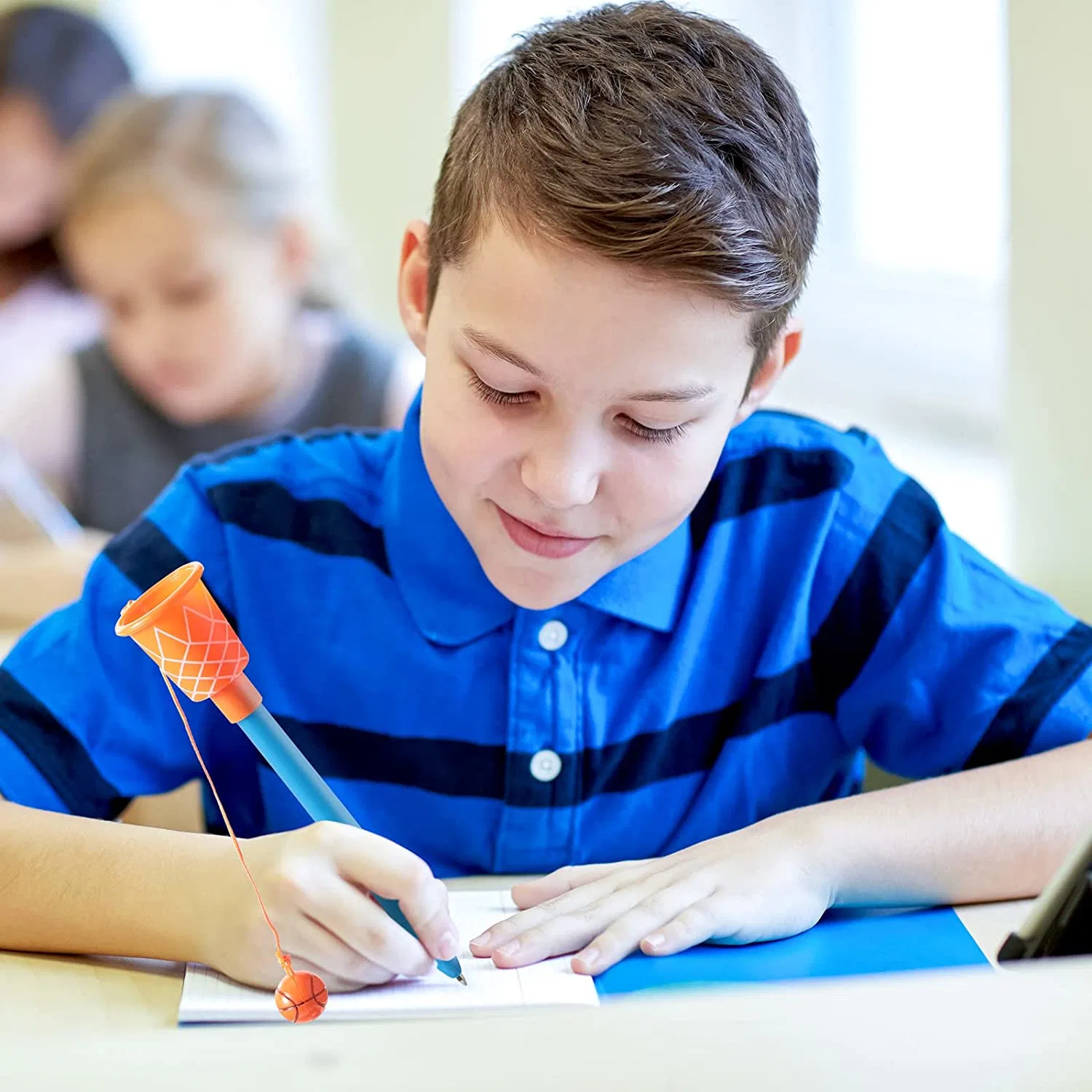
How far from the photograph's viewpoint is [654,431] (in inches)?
26.5

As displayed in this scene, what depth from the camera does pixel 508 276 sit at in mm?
650

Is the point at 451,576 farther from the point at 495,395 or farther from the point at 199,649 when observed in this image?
the point at 199,649

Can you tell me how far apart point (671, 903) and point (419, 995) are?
12 cm

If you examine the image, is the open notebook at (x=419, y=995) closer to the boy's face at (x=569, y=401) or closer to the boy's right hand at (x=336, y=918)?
the boy's right hand at (x=336, y=918)

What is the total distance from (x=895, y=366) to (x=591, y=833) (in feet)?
3.90

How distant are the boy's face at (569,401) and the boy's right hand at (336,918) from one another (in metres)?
0.17

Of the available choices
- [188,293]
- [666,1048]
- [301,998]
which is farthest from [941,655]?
[188,293]

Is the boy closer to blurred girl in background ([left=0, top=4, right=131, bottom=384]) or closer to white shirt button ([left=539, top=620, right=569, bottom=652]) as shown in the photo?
white shirt button ([left=539, top=620, right=569, bottom=652])

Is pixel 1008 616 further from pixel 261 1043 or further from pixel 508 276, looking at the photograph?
Result: pixel 261 1043

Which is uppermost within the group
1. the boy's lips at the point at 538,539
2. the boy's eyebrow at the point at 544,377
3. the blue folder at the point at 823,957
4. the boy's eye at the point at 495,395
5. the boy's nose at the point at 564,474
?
the boy's eyebrow at the point at 544,377

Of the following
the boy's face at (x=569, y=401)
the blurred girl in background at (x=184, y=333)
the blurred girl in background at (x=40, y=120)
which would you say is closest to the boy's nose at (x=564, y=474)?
the boy's face at (x=569, y=401)

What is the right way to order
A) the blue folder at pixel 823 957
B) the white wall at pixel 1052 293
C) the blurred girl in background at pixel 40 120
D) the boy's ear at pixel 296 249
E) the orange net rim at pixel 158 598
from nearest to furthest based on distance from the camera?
the orange net rim at pixel 158 598 → the blue folder at pixel 823 957 → the white wall at pixel 1052 293 → the boy's ear at pixel 296 249 → the blurred girl in background at pixel 40 120

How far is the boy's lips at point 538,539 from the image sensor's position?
2.34ft

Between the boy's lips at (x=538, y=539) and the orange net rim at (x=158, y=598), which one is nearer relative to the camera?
the orange net rim at (x=158, y=598)
